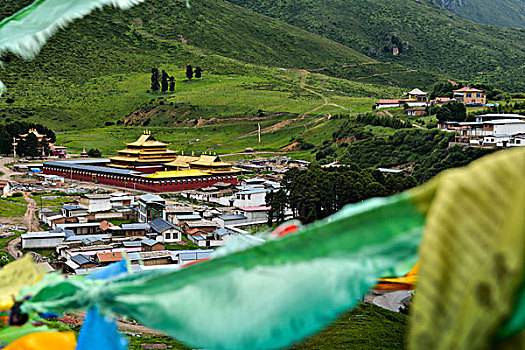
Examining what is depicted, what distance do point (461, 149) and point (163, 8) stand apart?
75.7 meters

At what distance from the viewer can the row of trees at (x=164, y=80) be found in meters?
66.3

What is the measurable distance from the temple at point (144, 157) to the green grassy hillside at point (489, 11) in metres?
148

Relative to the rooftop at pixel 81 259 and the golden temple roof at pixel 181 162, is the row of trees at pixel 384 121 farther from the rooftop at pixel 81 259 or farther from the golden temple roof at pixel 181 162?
the rooftop at pixel 81 259

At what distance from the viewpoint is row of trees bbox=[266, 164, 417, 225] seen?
2108 cm

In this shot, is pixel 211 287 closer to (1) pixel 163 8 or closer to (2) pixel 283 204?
(2) pixel 283 204

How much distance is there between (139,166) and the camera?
3331 cm

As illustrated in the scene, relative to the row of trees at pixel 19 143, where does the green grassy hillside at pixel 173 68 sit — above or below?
above

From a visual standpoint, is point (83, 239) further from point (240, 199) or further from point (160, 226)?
point (240, 199)

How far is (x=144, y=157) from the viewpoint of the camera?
3366 cm

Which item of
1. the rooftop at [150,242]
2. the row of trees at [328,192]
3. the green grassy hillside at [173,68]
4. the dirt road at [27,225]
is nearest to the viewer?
the dirt road at [27,225]

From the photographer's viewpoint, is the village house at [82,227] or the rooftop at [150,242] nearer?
the rooftop at [150,242]

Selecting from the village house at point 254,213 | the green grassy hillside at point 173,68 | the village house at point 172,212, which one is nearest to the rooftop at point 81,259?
the village house at point 172,212

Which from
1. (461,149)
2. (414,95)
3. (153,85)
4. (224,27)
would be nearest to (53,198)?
(461,149)

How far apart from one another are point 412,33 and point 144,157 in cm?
8492
